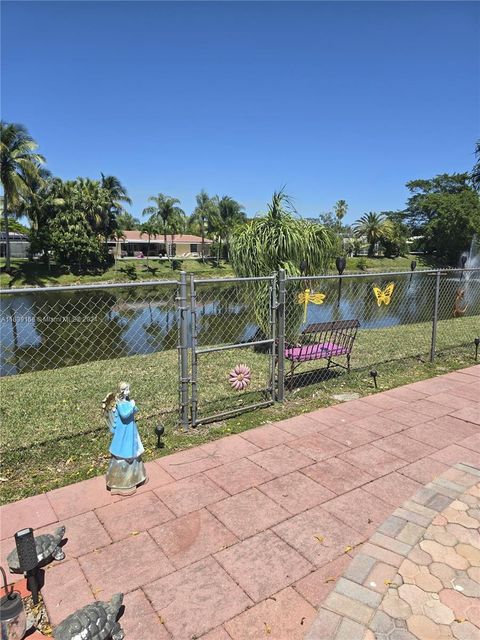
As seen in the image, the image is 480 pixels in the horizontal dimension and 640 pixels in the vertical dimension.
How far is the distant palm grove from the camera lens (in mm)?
8492

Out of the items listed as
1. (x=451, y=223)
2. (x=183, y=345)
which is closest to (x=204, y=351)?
(x=183, y=345)

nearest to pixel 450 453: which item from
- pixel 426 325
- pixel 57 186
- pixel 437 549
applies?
pixel 437 549

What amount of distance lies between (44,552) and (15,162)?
109ft

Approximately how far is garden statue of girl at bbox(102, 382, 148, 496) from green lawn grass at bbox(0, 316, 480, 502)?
415mm

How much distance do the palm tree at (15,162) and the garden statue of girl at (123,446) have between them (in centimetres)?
3124

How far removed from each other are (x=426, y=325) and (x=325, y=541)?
969 cm

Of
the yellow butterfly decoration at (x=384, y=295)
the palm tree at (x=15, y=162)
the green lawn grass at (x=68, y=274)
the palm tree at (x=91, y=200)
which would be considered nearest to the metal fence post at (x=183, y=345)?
the yellow butterfly decoration at (x=384, y=295)

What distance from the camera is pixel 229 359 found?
809cm

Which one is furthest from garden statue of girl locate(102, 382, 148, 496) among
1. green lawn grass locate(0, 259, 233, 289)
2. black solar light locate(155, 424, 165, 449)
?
green lawn grass locate(0, 259, 233, 289)

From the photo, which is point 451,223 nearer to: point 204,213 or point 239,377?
point 204,213

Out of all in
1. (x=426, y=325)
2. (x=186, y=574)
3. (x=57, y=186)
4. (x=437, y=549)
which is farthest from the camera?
(x=57, y=186)

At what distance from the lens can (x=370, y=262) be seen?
52.3 metres

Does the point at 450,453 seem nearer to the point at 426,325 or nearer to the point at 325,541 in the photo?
the point at 325,541

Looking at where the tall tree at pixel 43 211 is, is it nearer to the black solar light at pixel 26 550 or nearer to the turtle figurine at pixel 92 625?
the black solar light at pixel 26 550
